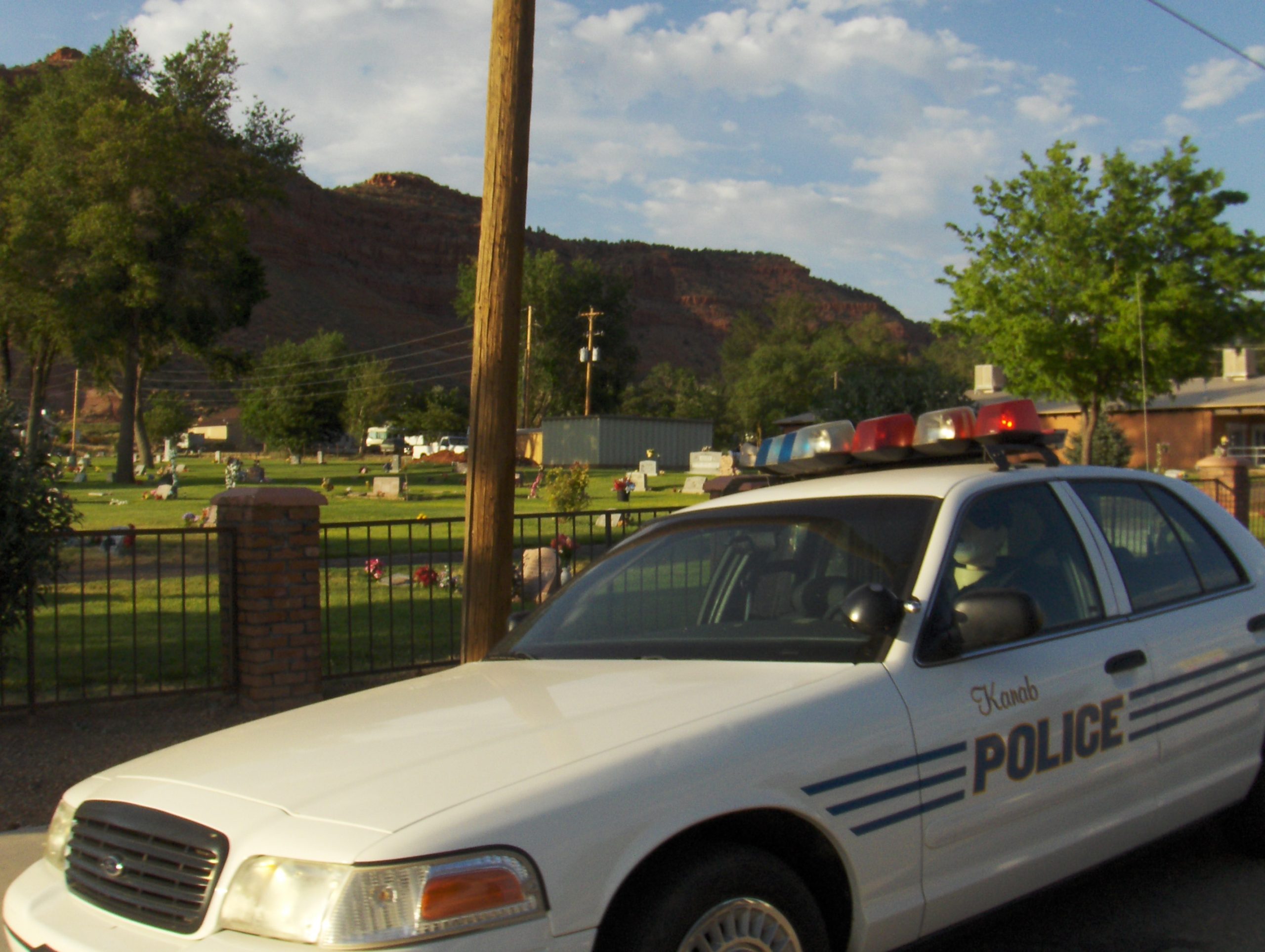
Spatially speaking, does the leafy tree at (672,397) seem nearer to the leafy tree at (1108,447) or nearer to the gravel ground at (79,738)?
the leafy tree at (1108,447)

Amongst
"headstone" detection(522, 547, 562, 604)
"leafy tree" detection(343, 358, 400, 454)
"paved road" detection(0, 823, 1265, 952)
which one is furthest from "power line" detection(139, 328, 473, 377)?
"paved road" detection(0, 823, 1265, 952)

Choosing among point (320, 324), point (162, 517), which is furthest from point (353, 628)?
point (320, 324)

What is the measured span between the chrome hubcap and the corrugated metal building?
5365 cm

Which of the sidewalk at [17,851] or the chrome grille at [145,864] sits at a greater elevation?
the chrome grille at [145,864]

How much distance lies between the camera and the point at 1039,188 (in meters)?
31.8

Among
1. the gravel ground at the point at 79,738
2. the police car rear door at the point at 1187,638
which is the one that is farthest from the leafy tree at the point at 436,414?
the police car rear door at the point at 1187,638

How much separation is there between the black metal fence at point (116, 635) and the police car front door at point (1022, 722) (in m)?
4.98

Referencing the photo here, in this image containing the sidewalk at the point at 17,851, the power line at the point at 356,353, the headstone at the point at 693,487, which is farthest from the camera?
the power line at the point at 356,353

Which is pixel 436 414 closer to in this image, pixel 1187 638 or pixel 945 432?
pixel 945 432

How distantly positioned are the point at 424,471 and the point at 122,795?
43237 millimetres

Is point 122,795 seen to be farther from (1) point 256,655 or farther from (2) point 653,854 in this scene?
(1) point 256,655

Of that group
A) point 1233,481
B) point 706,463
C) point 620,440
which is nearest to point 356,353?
point 620,440

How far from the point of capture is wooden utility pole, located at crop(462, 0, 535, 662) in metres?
6.60

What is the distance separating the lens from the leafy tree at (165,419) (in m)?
76.9
